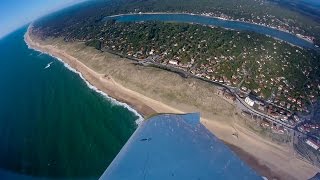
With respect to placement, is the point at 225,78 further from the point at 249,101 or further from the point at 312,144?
the point at 312,144

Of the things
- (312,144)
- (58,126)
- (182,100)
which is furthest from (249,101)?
(58,126)

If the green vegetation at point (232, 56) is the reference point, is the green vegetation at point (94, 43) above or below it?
below

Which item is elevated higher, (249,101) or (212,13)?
(249,101)

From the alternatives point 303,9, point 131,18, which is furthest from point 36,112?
point 303,9

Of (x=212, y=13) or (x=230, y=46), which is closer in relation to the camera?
(x=230, y=46)

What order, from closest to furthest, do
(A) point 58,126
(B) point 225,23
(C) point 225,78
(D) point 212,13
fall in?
(A) point 58,126 < (C) point 225,78 < (B) point 225,23 < (D) point 212,13

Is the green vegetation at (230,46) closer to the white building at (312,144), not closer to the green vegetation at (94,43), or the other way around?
the green vegetation at (94,43)

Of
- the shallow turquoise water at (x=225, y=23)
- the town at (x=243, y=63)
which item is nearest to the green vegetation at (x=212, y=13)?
the shallow turquoise water at (x=225, y=23)

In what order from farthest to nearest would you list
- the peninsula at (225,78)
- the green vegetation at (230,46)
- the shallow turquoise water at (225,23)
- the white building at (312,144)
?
1. the shallow turquoise water at (225,23)
2. the green vegetation at (230,46)
3. the peninsula at (225,78)
4. the white building at (312,144)
